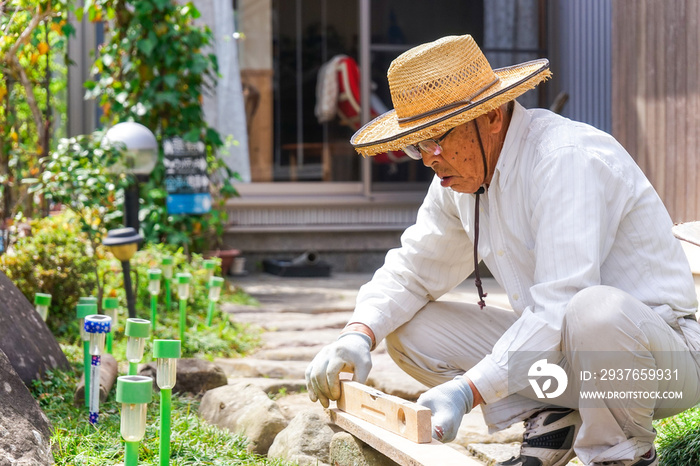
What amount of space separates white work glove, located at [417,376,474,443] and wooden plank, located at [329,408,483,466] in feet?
0.13

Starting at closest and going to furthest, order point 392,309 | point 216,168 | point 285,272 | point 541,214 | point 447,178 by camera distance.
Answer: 1. point 541,214
2. point 447,178
3. point 392,309
4. point 216,168
5. point 285,272

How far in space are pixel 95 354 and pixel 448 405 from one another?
1198 millimetres

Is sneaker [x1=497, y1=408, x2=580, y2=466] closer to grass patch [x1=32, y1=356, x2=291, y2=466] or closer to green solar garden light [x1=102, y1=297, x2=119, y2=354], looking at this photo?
grass patch [x1=32, y1=356, x2=291, y2=466]

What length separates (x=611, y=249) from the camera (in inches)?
83.6

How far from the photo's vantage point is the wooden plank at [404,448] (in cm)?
173

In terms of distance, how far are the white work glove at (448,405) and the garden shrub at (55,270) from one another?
2.65 meters

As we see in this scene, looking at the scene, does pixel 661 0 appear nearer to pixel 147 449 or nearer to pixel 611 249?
pixel 611 249

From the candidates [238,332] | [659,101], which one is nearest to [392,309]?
[238,332]

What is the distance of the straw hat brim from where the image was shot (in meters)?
2.07

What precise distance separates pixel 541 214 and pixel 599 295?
0.86 ft

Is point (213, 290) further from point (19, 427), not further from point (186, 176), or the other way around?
point (19, 427)

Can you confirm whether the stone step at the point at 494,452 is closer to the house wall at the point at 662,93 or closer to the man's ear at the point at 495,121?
the man's ear at the point at 495,121

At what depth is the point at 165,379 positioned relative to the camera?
7.20ft

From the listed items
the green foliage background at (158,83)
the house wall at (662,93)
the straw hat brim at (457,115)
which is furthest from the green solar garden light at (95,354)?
the green foliage background at (158,83)
